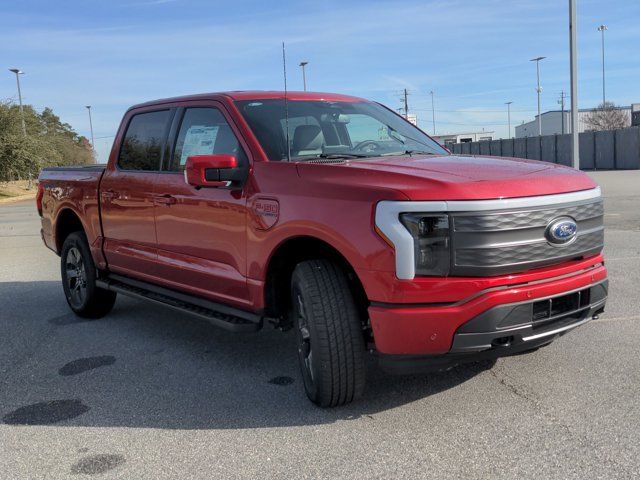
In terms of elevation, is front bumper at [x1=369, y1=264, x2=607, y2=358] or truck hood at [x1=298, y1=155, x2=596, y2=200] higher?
truck hood at [x1=298, y1=155, x2=596, y2=200]

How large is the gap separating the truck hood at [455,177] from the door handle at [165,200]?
142 cm

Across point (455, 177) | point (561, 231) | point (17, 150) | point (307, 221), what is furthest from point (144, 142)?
point (17, 150)

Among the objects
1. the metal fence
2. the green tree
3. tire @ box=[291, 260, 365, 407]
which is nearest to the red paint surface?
tire @ box=[291, 260, 365, 407]

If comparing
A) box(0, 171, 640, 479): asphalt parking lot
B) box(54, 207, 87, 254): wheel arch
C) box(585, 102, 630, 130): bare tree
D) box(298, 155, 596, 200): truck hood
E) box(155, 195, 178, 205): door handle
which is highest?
box(585, 102, 630, 130): bare tree

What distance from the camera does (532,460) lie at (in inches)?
121

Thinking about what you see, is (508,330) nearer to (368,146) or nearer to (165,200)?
(368,146)

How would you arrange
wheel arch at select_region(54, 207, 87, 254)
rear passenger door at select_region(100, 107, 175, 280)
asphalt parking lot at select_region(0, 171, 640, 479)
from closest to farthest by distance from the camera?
asphalt parking lot at select_region(0, 171, 640, 479) < rear passenger door at select_region(100, 107, 175, 280) < wheel arch at select_region(54, 207, 87, 254)

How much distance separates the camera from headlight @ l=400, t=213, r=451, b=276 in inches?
125

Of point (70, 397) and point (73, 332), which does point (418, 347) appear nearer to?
point (70, 397)

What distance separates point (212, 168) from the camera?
4008 millimetres

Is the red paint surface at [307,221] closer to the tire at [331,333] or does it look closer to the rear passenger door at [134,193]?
the rear passenger door at [134,193]

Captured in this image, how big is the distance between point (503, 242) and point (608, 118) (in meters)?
75.3

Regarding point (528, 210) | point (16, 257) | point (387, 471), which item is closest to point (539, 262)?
point (528, 210)

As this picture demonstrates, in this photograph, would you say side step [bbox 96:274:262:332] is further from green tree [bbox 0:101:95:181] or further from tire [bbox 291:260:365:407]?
green tree [bbox 0:101:95:181]
